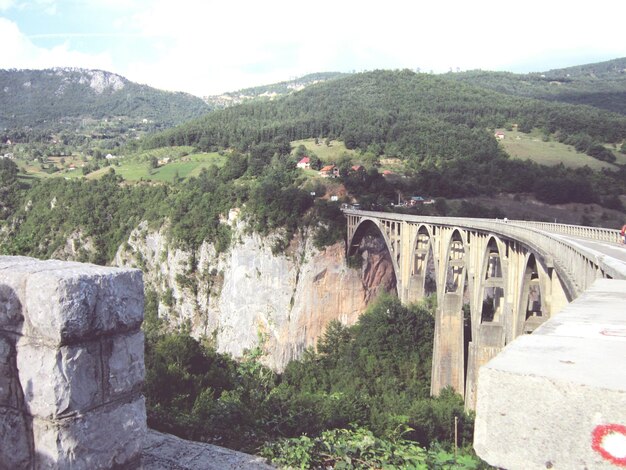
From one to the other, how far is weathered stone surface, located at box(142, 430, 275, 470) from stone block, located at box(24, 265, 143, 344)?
50.7 inches

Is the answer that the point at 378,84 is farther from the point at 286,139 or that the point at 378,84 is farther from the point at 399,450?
the point at 399,450

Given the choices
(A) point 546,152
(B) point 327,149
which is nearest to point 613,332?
(B) point 327,149

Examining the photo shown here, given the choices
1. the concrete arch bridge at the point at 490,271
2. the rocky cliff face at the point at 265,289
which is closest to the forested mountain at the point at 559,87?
the rocky cliff face at the point at 265,289

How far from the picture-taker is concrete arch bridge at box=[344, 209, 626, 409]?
10.9 metres

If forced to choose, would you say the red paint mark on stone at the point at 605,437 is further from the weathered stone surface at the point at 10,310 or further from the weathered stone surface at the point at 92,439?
the weathered stone surface at the point at 10,310

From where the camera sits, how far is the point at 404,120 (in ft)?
290

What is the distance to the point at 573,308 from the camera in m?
2.67

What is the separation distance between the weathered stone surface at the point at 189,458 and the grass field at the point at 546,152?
6826 cm

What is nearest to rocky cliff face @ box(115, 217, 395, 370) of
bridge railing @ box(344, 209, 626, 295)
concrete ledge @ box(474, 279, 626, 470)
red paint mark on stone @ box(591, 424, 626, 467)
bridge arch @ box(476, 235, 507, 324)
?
bridge railing @ box(344, 209, 626, 295)

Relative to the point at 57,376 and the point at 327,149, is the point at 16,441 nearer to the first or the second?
the point at 57,376

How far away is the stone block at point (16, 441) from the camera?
9.17 ft

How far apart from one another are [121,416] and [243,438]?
257cm

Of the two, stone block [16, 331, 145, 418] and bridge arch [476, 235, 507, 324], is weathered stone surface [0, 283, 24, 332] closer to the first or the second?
stone block [16, 331, 145, 418]

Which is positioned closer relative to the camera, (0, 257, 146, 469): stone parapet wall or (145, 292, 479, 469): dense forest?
(0, 257, 146, 469): stone parapet wall
